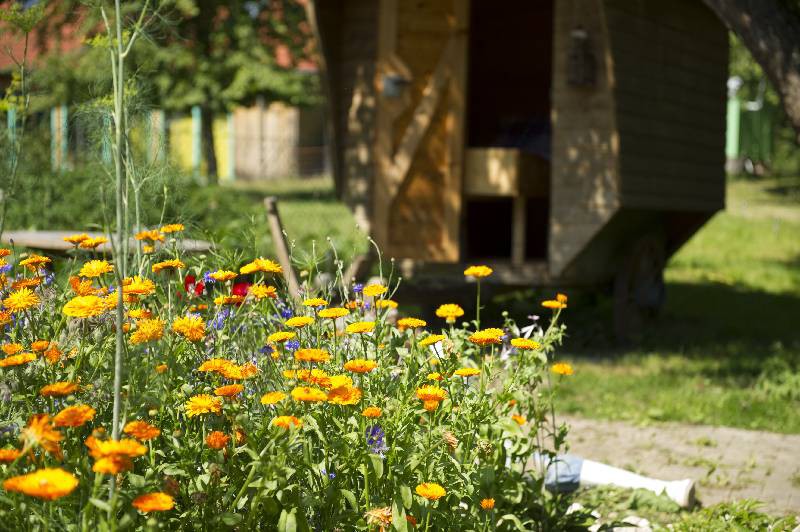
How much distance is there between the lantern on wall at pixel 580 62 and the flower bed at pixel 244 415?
4834 millimetres

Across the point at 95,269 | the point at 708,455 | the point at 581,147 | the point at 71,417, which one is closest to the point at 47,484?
the point at 71,417

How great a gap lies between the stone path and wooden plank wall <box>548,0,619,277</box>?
2.19m

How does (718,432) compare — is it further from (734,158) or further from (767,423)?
(734,158)

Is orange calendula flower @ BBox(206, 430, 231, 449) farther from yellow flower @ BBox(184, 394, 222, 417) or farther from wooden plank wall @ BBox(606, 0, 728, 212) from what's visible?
wooden plank wall @ BBox(606, 0, 728, 212)

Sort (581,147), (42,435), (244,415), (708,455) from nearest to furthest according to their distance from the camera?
1. (42,435)
2. (244,415)
3. (708,455)
4. (581,147)

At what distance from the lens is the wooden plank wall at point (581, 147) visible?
8.04 metres

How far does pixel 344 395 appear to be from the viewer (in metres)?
2.60

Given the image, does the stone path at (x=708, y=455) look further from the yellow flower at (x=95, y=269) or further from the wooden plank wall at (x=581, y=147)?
the yellow flower at (x=95, y=269)

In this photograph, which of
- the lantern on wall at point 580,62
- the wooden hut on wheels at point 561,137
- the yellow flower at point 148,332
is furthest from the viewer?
the wooden hut on wheels at point 561,137

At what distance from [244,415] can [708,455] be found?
3505 mm

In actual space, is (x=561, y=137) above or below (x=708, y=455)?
above

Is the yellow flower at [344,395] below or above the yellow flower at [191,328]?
below

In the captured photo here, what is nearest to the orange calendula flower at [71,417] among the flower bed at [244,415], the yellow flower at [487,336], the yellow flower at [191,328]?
the flower bed at [244,415]

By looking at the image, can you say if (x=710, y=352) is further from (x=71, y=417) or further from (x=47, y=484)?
(x=47, y=484)
